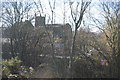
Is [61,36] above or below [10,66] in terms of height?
above

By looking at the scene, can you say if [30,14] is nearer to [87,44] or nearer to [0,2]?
[0,2]

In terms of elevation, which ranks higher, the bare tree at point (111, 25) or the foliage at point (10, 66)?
the bare tree at point (111, 25)

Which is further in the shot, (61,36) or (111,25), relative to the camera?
(61,36)

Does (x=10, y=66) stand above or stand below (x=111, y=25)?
below

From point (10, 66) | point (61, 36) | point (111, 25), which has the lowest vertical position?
point (10, 66)

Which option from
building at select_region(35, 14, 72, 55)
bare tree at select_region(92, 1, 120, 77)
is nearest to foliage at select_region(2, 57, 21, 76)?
building at select_region(35, 14, 72, 55)

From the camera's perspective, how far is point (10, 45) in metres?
4.07

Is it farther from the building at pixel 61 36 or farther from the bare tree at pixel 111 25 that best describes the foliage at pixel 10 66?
the bare tree at pixel 111 25

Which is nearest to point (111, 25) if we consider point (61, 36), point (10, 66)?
point (61, 36)

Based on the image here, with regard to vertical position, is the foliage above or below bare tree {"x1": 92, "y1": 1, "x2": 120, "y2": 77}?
below

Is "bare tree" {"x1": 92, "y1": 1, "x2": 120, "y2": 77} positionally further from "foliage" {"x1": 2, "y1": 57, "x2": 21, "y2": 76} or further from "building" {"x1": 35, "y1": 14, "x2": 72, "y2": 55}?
"foliage" {"x1": 2, "y1": 57, "x2": 21, "y2": 76}

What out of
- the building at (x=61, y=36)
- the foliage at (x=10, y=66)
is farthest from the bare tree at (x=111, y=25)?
the foliage at (x=10, y=66)

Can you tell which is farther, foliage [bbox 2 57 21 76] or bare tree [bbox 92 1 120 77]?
foliage [bbox 2 57 21 76]

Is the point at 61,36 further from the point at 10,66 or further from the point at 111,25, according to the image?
the point at 10,66
